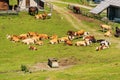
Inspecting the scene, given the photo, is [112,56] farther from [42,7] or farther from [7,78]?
[42,7]

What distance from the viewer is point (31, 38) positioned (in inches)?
2675

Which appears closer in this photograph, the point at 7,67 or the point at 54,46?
the point at 7,67

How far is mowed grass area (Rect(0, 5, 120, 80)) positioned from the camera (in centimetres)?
4300

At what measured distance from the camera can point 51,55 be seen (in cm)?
5997

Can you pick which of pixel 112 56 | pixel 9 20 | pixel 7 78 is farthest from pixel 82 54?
pixel 9 20

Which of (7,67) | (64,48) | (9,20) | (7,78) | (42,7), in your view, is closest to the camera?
(7,78)

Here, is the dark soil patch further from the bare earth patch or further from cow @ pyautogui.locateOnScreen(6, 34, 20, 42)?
the bare earth patch

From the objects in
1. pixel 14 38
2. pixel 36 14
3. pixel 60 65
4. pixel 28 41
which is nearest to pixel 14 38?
pixel 14 38

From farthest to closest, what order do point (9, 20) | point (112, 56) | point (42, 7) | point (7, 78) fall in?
point (42, 7), point (9, 20), point (112, 56), point (7, 78)

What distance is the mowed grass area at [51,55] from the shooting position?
4300 centimetres

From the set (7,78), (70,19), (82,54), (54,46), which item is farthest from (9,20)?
(7,78)

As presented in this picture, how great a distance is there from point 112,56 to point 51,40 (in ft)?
41.4

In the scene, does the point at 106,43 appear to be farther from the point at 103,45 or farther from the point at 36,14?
the point at 36,14

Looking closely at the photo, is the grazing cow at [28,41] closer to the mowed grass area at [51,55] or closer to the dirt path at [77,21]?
the mowed grass area at [51,55]
